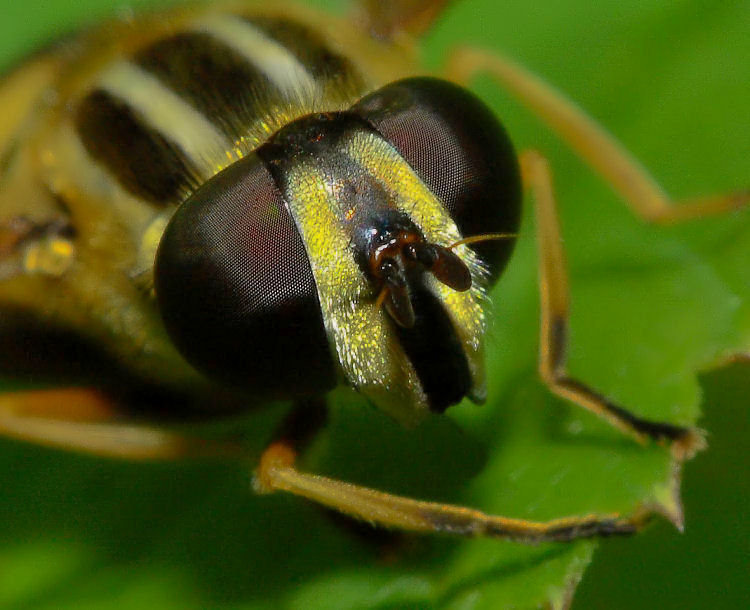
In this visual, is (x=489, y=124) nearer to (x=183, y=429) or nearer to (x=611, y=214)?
(x=611, y=214)

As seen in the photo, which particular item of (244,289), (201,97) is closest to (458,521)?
(244,289)

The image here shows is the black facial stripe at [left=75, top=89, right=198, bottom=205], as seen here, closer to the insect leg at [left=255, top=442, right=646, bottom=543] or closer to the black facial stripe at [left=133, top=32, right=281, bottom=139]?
the black facial stripe at [left=133, top=32, right=281, bottom=139]

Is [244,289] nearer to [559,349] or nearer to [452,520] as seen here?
[452,520]

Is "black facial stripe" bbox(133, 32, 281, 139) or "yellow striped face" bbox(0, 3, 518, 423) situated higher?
"black facial stripe" bbox(133, 32, 281, 139)

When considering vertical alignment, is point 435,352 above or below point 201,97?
below

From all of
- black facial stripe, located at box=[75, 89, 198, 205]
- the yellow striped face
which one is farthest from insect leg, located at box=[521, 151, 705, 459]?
black facial stripe, located at box=[75, 89, 198, 205]
